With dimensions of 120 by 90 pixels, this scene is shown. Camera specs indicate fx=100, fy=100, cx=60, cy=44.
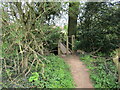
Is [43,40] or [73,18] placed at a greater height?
[73,18]

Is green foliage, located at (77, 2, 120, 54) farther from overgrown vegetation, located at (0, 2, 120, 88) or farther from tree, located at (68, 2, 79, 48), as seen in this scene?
tree, located at (68, 2, 79, 48)

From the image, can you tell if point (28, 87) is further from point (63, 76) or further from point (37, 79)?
point (63, 76)

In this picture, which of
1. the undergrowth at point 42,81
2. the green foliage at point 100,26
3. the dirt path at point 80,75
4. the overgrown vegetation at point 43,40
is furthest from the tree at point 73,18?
the undergrowth at point 42,81

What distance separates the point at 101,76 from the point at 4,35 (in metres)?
3.41

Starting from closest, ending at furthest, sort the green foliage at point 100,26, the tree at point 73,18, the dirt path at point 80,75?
the dirt path at point 80,75 < the green foliage at point 100,26 < the tree at point 73,18

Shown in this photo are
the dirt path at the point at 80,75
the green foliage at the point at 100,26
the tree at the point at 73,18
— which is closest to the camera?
the dirt path at the point at 80,75

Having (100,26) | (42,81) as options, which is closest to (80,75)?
(42,81)

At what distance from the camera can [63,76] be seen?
3398 millimetres

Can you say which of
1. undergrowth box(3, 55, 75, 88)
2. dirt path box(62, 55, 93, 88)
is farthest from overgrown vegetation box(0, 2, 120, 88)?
dirt path box(62, 55, 93, 88)

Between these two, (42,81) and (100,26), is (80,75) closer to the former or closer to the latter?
(42,81)

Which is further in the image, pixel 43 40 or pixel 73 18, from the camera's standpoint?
pixel 73 18

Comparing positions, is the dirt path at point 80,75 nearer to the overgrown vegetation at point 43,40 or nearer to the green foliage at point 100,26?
the overgrown vegetation at point 43,40

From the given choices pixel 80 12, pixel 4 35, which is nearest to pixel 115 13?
pixel 80 12

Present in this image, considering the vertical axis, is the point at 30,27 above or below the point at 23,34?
above
